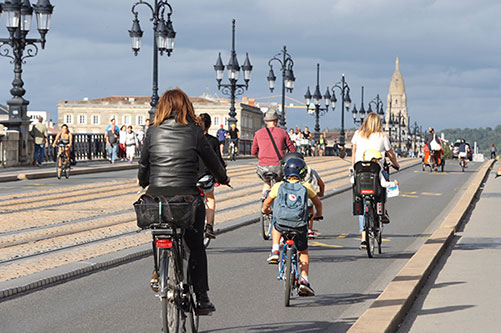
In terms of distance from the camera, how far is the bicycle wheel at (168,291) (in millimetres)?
5621

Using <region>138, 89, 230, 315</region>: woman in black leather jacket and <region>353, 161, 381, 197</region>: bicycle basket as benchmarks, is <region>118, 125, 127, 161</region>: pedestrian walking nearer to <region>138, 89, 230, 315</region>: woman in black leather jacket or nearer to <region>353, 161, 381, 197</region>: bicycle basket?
<region>353, 161, 381, 197</region>: bicycle basket

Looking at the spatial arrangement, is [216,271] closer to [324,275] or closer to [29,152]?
[324,275]

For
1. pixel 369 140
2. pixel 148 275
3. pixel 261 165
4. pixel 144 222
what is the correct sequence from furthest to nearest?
pixel 261 165 < pixel 369 140 < pixel 148 275 < pixel 144 222

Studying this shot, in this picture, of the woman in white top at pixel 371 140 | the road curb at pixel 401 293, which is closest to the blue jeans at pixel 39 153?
the road curb at pixel 401 293

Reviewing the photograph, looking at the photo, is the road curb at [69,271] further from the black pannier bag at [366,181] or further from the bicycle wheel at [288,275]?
the black pannier bag at [366,181]

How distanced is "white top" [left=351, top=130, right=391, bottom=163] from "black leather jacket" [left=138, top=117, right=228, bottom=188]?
5748 millimetres

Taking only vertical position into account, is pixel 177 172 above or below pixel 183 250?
above

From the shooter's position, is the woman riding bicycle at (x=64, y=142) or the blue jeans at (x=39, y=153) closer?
the woman riding bicycle at (x=64, y=142)

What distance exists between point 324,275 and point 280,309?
2071 mm

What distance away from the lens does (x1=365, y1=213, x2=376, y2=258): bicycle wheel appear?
10.8 m

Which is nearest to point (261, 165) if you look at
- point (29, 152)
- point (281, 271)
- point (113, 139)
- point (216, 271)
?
point (216, 271)

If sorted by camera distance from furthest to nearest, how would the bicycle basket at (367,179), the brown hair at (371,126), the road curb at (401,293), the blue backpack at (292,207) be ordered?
1. the brown hair at (371,126)
2. the bicycle basket at (367,179)
3. the blue backpack at (292,207)
4. the road curb at (401,293)

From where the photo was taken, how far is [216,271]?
9.79 m

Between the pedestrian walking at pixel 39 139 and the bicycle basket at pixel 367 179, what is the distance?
70.8 feet
